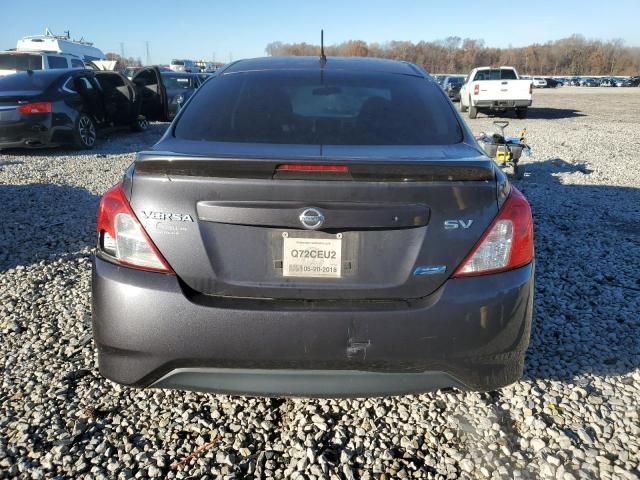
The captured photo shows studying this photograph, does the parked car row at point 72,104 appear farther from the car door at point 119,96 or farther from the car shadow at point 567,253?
the car shadow at point 567,253

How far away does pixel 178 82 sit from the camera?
16.2 meters

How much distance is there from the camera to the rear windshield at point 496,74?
1950 cm

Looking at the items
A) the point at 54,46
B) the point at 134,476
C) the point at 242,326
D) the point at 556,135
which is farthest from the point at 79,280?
the point at 54,46

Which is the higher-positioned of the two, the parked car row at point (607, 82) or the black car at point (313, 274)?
the parked car row at point (607, 82)

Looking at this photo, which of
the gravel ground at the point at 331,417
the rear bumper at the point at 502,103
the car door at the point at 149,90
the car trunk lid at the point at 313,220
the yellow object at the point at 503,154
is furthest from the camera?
the rear bumper at the point at 502,103

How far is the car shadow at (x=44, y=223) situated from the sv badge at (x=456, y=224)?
3706 mm

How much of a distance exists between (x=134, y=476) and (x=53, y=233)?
12.2 ft

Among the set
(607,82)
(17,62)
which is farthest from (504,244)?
(607,82)

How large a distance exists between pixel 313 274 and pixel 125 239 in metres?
0.73

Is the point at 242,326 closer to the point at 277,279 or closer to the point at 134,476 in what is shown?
the point at 277,279

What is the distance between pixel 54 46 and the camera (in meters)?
23.9

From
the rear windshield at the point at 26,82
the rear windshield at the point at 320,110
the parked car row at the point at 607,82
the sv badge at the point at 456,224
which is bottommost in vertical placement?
the sv badge at the point at 456,224

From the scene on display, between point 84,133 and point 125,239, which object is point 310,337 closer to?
point 125,239

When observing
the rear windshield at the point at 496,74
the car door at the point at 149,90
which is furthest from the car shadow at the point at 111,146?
the rear windshield at the point at 496,74
